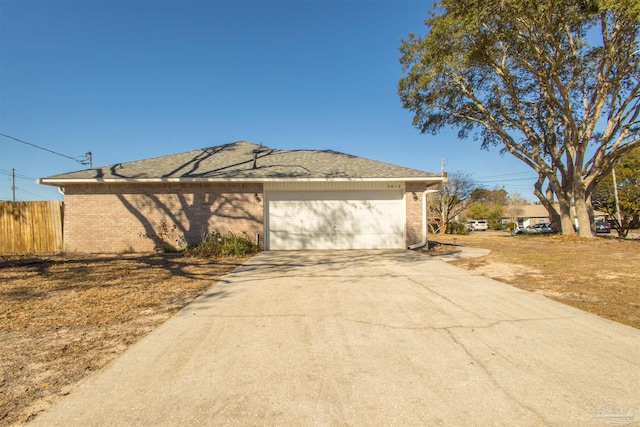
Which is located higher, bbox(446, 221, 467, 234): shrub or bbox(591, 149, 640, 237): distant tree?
bbox(591, 149, 640, 237): distant tree

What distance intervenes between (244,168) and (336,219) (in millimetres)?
3908

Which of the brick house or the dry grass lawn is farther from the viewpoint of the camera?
the brick house

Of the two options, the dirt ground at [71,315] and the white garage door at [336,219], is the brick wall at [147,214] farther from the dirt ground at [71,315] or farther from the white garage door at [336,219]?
the dirt ground at [71,315]

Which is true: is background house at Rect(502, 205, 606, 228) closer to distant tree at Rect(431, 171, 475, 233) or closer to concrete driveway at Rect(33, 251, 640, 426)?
distant tree at Rect(431, 171, 475, 233)

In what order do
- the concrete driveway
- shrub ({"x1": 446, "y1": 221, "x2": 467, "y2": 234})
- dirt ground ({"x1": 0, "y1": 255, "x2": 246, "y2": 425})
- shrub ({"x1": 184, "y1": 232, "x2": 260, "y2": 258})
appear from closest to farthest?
the concrete driveway < dirt ground ({"x1": 0, "y1": 255, "x2": 246, "y2": 425}) < shrub ({"x1": 184, "y1": 232, "x2": 260, "y2": 258}) < shrub ({"x1": 446, "y1": 221, "x2": 467, "y2": 234})

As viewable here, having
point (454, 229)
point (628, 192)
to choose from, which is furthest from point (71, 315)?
point (628, 192)

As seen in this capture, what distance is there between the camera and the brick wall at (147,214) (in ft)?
38.4

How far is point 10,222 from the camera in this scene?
1156cm

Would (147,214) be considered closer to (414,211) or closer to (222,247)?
(222,247)

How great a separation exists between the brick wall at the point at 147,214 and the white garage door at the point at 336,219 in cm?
110

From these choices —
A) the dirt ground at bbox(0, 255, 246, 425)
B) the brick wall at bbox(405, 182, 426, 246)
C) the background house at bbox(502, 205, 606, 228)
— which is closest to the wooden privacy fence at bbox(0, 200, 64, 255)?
the dirt ground at bbox(0, 255, 246, 425)

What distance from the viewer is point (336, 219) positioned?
12406mm

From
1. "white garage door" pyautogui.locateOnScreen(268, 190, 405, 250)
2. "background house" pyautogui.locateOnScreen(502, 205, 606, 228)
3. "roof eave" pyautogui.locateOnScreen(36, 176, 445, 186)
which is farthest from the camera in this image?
"background house" pyautogui.locateOnScreen(502, 205, 606, 228)

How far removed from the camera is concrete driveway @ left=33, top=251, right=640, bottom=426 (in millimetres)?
2336
